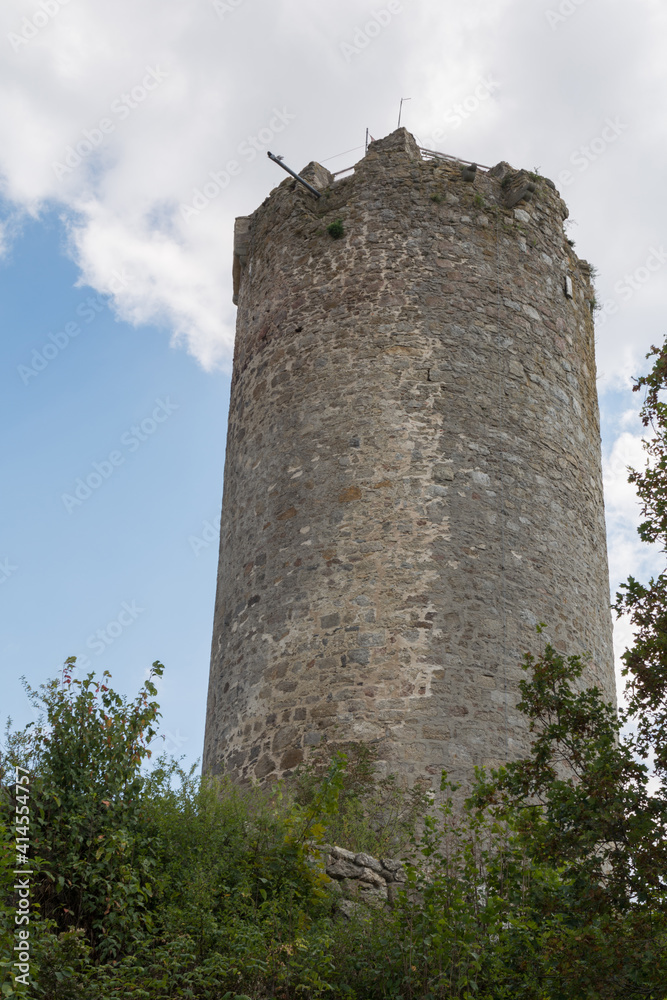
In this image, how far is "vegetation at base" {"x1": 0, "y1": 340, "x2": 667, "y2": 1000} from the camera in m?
5.91

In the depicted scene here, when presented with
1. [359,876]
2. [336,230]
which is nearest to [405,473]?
[336,230]

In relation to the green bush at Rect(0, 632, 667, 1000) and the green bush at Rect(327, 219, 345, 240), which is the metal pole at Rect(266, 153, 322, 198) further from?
the green bush at Rect(0, 632, 667, 1000)

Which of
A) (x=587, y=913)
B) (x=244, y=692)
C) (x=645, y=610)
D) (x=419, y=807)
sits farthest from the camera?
(x=244, y=692)

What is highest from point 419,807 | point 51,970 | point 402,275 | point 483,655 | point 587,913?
point 402,275

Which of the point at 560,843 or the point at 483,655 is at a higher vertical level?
the point at 483,655

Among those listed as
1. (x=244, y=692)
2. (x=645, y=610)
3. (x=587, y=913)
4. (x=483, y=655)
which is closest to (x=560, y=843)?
(x=587, y=913)

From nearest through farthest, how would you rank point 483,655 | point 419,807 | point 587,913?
1. point 587,913
2. point 419,807
3. point 483,655

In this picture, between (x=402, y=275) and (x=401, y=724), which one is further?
(x=402, y=275)

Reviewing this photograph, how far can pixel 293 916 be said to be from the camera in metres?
7.09

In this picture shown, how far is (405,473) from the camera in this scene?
9906mm

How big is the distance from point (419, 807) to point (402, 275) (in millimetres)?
4946

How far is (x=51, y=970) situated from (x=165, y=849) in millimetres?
1462

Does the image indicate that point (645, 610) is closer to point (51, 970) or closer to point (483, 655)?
point (483, 655)

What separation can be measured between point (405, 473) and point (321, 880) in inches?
147
